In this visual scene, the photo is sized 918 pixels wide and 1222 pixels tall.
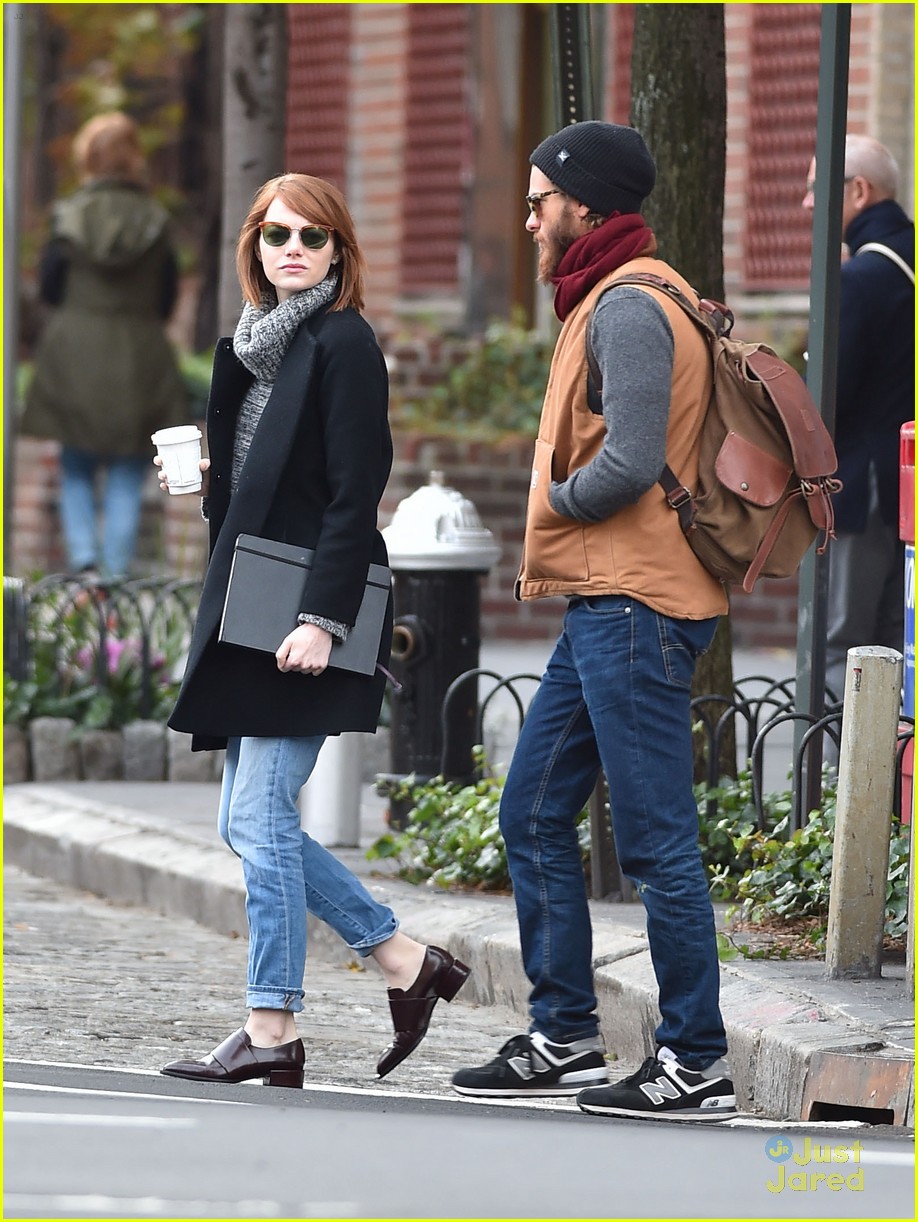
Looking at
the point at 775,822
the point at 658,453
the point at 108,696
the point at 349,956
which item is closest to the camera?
the point at 658,453

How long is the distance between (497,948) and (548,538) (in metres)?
1.80

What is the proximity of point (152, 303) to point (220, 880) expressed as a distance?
6.30 meters

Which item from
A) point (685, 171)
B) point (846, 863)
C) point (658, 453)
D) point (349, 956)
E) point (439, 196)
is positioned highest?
point (439, 196)

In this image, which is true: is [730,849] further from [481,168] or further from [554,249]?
[481,168]

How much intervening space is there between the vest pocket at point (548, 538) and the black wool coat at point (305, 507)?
1.11 ft

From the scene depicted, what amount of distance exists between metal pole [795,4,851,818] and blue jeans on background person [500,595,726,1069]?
1499 mm

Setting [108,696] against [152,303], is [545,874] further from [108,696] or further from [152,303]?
[152,303]

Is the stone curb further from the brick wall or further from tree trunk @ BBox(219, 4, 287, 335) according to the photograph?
the brick wall

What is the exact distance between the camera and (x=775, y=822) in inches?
263

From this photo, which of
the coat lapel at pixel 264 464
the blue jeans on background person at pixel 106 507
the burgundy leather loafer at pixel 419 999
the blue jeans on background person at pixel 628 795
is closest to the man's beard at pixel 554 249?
the coat lapel at pixel 264 464

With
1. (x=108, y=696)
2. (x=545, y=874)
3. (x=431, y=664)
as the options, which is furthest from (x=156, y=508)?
(x=545, y=874)

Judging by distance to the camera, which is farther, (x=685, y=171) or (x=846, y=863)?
(x=685, y=171)

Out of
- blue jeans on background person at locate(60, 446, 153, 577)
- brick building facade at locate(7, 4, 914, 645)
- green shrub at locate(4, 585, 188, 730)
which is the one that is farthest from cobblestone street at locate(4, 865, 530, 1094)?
brick building facade at locate(7, 4, 914, 645)

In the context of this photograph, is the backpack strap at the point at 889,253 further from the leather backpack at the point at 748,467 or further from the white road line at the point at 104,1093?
the white road line at the point at 104,1093
